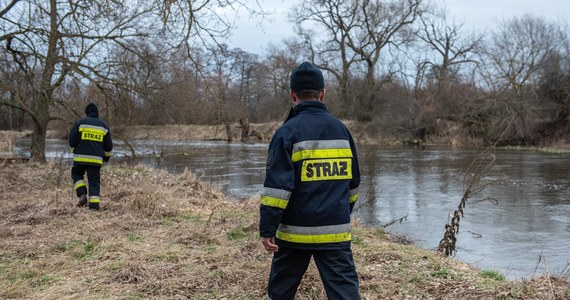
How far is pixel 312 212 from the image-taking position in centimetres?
322

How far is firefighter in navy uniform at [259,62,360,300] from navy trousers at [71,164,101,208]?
5396 mm

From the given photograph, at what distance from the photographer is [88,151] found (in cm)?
816

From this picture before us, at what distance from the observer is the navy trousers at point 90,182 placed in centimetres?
789

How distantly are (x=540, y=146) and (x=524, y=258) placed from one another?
28738 mm

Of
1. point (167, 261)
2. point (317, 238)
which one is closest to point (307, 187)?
point (317, 238)

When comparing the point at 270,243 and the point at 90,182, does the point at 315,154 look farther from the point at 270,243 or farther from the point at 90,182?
the point at 90,182

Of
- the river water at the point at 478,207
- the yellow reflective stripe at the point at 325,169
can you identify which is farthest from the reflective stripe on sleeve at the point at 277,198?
the river water at the point at 478,207

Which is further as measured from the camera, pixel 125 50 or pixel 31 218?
pixel 125 50

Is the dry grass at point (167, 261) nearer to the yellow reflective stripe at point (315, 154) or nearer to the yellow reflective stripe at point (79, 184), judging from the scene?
the yellow reflective stripe at point (79, 184)

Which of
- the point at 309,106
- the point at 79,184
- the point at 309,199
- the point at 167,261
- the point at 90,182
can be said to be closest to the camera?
the point at 309,199

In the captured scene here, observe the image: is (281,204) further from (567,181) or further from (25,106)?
(567,181)

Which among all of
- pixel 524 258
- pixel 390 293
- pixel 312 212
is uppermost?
pixel 312 212

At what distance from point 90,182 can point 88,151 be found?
1.77ft

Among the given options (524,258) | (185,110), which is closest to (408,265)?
(524,258)
